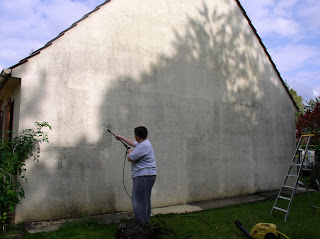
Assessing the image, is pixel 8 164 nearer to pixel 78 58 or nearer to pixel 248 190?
pixel 78 58

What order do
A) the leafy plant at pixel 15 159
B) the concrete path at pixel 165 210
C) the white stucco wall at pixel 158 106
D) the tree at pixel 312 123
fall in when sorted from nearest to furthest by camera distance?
the leafy plant at pixel 15 159 < the concrete path at pixel 165 210 < the white stucco wall at pixel 158 106 < the tree at pixel 312 123

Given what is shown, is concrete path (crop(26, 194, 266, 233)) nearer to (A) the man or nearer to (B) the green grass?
(B) the green grass

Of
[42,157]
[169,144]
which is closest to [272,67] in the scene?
[169,144]

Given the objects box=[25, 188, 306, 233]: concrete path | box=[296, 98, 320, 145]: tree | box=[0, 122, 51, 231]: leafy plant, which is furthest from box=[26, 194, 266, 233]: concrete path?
box=[296, 98, 320, 145]: tree

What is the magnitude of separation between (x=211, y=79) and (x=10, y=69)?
534 centimetres

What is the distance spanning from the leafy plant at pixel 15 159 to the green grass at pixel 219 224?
0.70 metres

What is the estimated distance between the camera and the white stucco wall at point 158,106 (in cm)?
543

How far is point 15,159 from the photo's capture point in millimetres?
4461

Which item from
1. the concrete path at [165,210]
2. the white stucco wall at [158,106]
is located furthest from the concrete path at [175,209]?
the white stucco wall at [158,106]

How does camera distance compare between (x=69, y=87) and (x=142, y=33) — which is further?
(x=142, y=33)

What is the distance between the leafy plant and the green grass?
27.7 inches

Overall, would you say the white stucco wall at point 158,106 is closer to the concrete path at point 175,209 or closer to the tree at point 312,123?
the concrete path at point 175,209

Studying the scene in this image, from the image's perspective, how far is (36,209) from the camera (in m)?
5.13

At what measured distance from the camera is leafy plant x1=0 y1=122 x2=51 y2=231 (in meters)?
4.12
